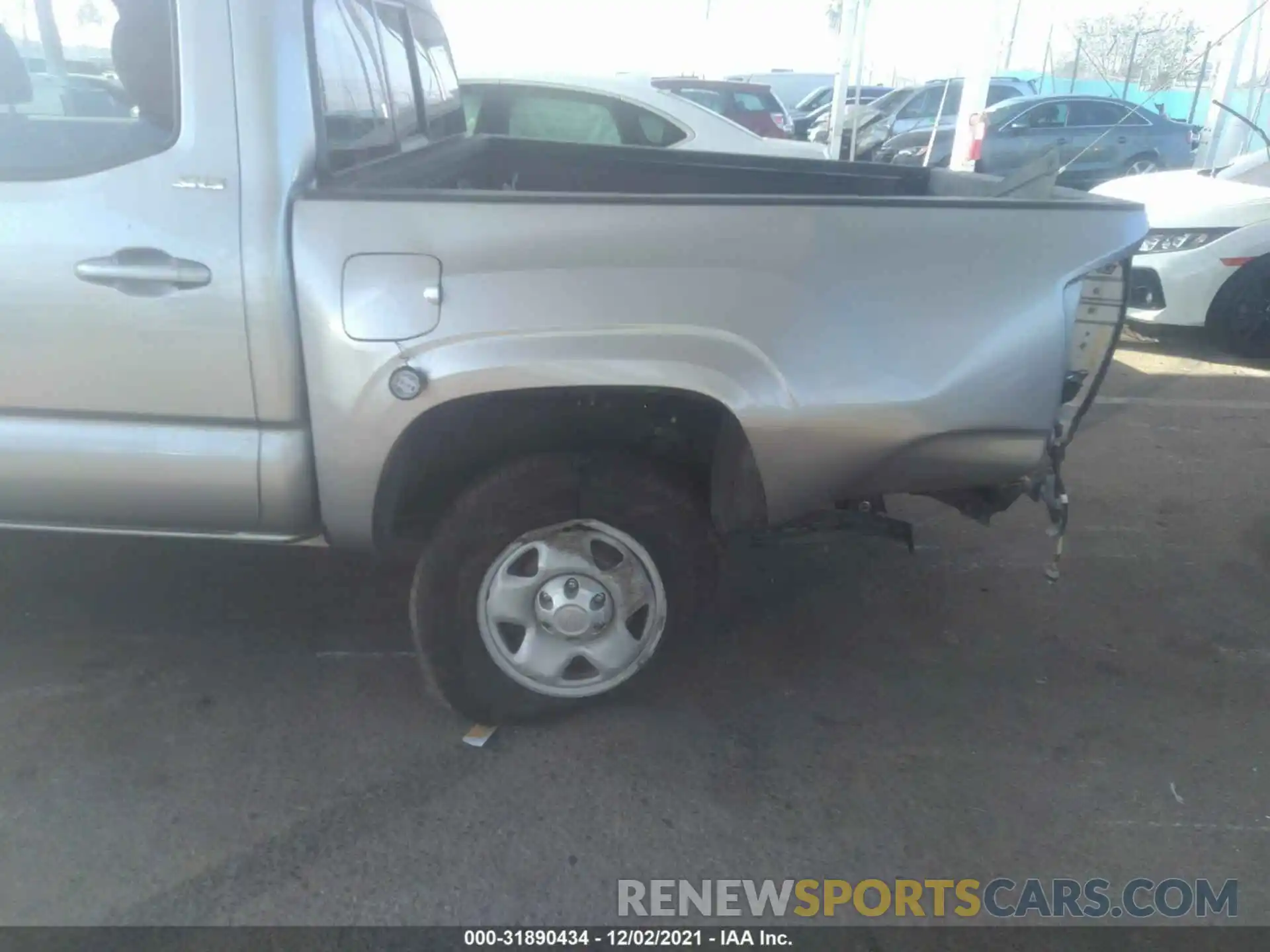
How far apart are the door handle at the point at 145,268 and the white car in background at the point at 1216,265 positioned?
19.7 feet

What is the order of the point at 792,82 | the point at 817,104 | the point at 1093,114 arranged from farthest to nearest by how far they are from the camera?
the point at 792,82 < the point at 817,104 < the point at 1093,114

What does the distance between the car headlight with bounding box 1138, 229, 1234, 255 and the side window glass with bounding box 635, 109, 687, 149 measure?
124 inches

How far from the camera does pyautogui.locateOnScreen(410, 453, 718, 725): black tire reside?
8.94 ft

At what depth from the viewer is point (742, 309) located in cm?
249

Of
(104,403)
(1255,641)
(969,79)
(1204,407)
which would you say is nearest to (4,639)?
(104,403)

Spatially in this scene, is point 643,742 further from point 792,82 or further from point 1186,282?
Answer: point 792,82

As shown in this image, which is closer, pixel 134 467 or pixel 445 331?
pixel 445 331

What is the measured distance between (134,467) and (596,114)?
4.96 m

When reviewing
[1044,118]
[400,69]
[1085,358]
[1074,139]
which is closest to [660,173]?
[400,69]

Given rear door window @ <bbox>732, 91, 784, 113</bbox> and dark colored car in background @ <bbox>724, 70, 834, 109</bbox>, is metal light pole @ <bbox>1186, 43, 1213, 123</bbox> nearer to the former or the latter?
rear door window @ <bbox>732, 91, 784, 113</bbox>

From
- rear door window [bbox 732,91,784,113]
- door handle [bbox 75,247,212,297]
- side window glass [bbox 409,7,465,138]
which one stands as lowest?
rear door window [bbox 732,91,784,113]

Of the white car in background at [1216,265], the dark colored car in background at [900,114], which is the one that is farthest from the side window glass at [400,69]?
the dark colored car in background at [900,114]

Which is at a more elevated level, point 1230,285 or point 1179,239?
point 1179,239

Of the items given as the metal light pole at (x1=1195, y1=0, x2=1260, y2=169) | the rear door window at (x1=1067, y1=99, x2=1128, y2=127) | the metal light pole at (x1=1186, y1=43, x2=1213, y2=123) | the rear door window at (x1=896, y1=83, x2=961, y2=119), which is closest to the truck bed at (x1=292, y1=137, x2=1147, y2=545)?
the metal light pole at (x1=1186, y1=43, x2=1213, y2=123)
